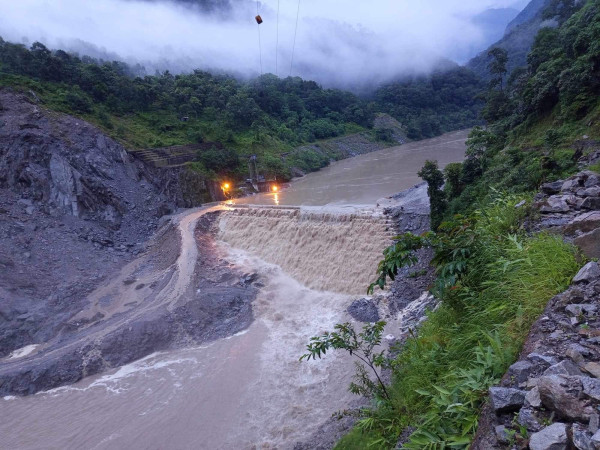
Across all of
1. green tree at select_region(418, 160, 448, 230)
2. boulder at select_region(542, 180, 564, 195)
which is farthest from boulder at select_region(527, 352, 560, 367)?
green tree at select_region(418, 160, 448, 230)

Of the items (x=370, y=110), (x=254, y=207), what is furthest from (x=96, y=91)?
(x=370, y=110)

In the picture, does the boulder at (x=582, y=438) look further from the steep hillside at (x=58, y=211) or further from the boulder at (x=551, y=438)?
the steep hillside at (x=58, y=211)

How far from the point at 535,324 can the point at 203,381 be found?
28.4 ft

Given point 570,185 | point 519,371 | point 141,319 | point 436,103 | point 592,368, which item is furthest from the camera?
point 436,103

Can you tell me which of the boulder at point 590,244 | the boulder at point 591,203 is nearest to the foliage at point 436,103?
the boulder at point 591,203

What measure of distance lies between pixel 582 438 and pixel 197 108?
3939cm

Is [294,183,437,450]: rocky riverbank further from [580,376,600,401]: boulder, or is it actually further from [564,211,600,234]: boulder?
[580,376,600,401]: boulder

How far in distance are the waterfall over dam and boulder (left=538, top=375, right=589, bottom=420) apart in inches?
391

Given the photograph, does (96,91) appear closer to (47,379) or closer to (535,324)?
(47,379)

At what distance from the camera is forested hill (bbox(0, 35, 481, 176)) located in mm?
27547

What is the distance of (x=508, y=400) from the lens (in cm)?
258

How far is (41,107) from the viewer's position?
23.3 m

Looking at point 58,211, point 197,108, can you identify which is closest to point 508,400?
point 58,211

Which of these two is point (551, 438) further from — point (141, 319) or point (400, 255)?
point (141, 319)
